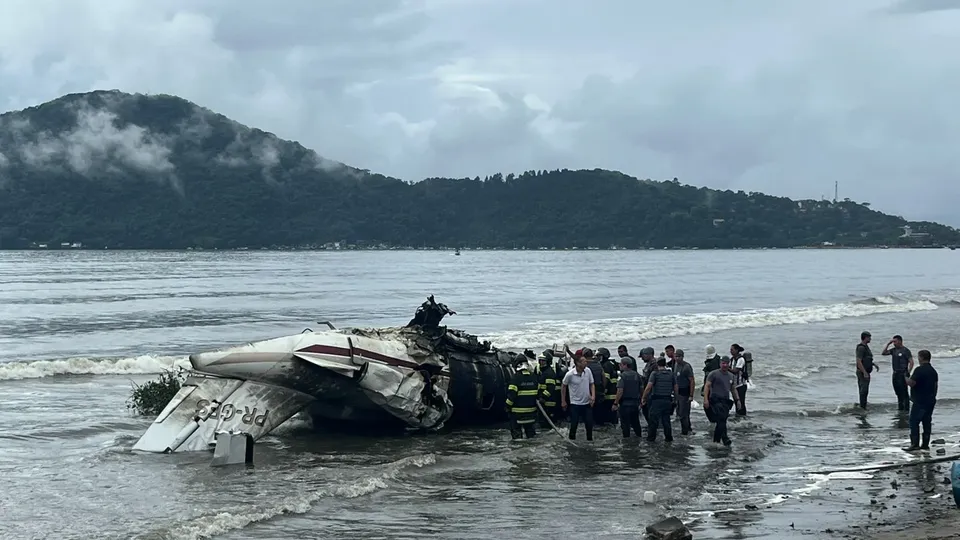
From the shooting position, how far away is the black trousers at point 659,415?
1777cm

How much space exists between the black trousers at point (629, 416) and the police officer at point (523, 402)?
60.8 inches

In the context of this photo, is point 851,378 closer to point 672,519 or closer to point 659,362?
point 659,362

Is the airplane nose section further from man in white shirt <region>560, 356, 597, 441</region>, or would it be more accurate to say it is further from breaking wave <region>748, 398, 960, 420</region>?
breaking wave <region>748, 398, 960, 420</region>

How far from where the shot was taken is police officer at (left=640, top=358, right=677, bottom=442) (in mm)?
17562

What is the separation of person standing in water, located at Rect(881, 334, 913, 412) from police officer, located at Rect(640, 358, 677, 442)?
521 centimetres

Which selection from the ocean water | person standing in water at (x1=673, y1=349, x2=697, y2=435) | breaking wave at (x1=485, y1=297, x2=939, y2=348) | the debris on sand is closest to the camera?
the debris on sand

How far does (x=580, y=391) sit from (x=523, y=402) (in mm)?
1087

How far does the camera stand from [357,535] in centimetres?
1224

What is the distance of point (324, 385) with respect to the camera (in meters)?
18.1

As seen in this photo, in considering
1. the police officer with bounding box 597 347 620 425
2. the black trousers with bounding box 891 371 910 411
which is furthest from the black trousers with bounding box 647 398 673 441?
the black trousers with bounding box 891 371 910 411

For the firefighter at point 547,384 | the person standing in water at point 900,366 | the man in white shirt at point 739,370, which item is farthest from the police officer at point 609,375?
the person standing in water at point 900,366

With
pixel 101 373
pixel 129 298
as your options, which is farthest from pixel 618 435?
pixel 129 298

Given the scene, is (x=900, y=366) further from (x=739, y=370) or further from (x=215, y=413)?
(x=215, y=413)

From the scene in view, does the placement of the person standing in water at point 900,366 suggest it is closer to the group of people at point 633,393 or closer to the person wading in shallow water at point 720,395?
the group of people at point 633,393
